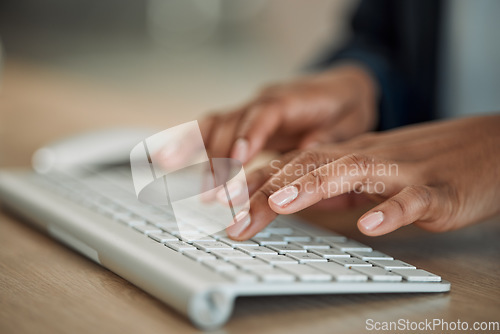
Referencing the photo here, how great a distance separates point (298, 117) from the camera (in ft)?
3.05

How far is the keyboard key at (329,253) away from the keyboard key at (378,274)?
3 centimetres

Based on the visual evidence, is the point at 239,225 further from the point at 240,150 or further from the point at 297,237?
the point at 240,150

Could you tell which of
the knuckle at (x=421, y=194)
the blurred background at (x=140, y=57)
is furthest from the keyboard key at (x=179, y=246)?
the blurred background at (x=140, y=57)

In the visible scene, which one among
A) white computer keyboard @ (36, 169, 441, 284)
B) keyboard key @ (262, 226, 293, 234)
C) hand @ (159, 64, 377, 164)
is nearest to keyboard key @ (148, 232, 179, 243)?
white computer keyboard @ (36, 169, 441, 284)

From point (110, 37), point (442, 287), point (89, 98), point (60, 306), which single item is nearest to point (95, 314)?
point (60, 306)

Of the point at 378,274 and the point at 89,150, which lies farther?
the point at 89,150

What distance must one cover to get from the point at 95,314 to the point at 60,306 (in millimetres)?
32

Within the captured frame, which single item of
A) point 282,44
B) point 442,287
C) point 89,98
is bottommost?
point 282,44

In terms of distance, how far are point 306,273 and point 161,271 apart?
0.10 metres

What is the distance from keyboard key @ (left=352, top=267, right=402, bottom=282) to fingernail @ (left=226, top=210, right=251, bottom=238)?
0.11 meters

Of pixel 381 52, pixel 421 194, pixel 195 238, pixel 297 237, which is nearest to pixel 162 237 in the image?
pixel 195 238

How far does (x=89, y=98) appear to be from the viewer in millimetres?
1704

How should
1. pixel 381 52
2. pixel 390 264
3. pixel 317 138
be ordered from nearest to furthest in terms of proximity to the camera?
pixel 390 264 < pixel 317 138 < pixel 381 52

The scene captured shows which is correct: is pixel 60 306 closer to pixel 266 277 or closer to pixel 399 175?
pixel 266 277
